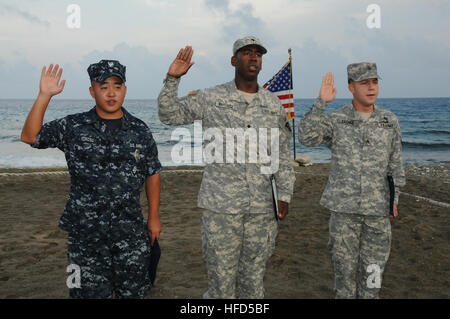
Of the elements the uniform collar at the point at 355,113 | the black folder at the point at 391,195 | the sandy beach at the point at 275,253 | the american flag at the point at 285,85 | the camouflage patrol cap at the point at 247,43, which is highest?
the american flag at the point at 285,85

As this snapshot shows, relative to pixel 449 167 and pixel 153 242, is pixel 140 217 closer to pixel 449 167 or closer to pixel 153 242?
pixel 153 242

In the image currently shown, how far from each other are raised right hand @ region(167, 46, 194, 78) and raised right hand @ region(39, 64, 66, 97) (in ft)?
2.32

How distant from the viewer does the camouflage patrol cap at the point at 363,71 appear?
124 inches

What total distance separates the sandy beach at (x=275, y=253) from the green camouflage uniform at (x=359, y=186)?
3.06 feet

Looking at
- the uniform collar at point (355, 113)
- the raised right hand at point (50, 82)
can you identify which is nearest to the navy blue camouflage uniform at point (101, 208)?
the raised right hand at point (50, 82)

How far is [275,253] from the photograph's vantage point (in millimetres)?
5148

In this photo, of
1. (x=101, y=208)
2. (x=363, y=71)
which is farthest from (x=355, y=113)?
(x=101, y=208)

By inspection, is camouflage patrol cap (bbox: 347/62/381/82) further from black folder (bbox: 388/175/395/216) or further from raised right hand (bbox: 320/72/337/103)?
black folder (bbox: 388/175/395/216)

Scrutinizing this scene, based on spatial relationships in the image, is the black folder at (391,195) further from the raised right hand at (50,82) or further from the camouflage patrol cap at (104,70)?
the raised right hand at (50,82)

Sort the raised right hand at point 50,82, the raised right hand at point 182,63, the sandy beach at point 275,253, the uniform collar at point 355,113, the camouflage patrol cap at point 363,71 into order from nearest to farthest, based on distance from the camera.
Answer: the raised right hand at point 50,82, the raised right hand at point 182,63, the camouflage patrol cap at point 363,71, the uniform collar at point 355,113, the sandy beach at point 275,253

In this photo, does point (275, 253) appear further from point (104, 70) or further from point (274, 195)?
point (104, 70)

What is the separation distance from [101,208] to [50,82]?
861 millimetres

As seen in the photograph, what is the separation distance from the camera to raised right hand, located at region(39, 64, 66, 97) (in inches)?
96.7

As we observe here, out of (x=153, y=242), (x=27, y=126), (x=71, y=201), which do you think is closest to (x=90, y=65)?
(x=27, y=126)
